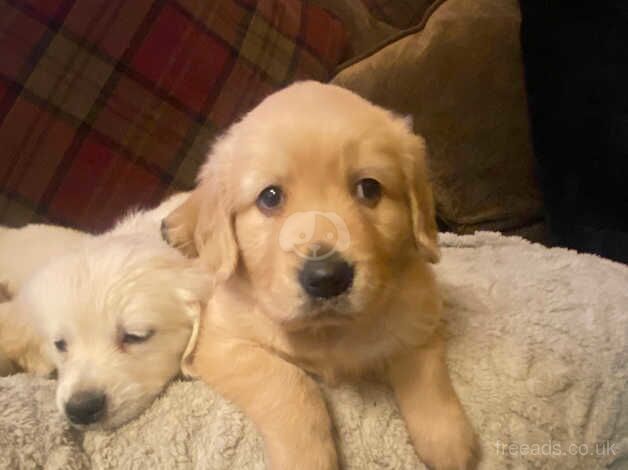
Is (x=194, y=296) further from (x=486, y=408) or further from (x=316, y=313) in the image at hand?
(x=486, y=408)

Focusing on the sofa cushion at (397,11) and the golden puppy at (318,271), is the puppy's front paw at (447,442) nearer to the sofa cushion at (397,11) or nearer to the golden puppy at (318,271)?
the golden puppy at (318,271)

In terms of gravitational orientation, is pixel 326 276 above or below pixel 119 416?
above

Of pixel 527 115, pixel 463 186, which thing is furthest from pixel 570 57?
pixel 463 186

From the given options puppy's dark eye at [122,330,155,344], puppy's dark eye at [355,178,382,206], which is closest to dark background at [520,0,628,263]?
puppy's dark eye at [355,178,382,206]

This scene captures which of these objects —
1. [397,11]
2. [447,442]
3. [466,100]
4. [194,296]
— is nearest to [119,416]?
[194,296]

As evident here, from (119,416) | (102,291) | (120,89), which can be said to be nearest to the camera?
(119,416)

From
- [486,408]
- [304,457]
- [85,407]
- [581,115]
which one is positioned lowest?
[85,407]

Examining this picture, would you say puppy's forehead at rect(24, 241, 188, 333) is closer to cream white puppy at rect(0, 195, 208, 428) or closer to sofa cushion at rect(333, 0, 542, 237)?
cream white puppy at rect(0, 195, 208, 428)
